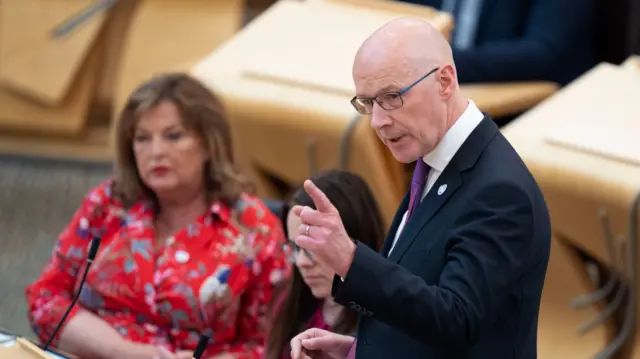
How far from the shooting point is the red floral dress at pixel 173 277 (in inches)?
68.6

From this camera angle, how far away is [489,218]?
0.99 meters

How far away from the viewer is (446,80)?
3.36ft

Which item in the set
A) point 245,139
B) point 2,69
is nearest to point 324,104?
point 245,139

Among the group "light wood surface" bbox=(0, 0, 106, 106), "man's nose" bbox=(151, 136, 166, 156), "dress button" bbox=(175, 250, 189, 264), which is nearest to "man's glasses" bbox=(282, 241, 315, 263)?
"dress button" bbox=(175, 250, 189, 264)

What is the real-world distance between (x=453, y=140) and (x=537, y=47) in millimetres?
1682

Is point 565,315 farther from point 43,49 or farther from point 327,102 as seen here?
point 43,49

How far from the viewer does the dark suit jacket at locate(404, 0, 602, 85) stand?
2562 mm

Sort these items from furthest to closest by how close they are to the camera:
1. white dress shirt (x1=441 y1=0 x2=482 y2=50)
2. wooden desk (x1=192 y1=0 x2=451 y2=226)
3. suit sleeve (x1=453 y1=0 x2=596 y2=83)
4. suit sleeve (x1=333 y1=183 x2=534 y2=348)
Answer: white dress shirt (x1=441 y1=0 x2=482 y2=50) < suit sleeve (x1=453 y1=0 x2=596 y2=83) < wooden desk (x1=192 y1=0 x2=451 y2=226) < suit sleeve (x1=333 y1=183 x2=534 y2=348)

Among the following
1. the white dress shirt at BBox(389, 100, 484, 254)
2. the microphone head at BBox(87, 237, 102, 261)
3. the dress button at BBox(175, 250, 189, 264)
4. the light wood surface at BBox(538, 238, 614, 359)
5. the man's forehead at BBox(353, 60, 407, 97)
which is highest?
the man's forehead at BBox(353, 60, 407, 97)

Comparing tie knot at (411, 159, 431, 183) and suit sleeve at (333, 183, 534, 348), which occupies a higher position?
tie knot at (411, 159, 431, 183)

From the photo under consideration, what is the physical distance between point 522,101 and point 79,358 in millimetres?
1273

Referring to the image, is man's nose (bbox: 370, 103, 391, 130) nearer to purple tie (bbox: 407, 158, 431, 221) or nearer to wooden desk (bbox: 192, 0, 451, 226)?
purple tie (bbox: 407, 158, 431, 221)

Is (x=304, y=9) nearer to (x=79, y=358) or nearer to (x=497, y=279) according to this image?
(x=79, y=358)

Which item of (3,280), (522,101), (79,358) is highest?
(522,101)
